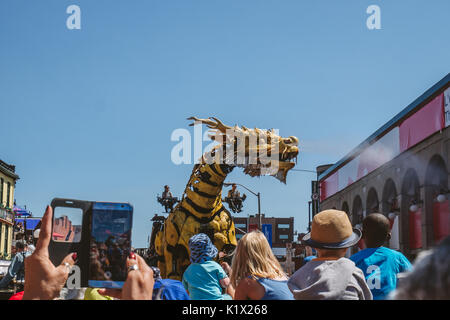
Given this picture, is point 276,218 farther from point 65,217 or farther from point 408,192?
point 65,217

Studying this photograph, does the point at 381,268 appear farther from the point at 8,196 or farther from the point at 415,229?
the point at 8,196

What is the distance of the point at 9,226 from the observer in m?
54.2

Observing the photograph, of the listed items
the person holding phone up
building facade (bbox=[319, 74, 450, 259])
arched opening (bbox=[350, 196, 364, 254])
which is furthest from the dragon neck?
arched opening (bbox=[350, 196, 364, 254])

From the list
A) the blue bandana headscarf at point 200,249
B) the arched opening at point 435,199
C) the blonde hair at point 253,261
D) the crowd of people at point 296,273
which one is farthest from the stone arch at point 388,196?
the blonde hair at point 253,261

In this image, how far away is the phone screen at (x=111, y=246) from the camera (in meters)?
3.64

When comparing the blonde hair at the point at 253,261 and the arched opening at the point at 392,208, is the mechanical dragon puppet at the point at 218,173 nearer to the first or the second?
the blonde hair at the point at 253,261

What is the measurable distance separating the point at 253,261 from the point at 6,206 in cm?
5275

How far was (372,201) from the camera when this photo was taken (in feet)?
112

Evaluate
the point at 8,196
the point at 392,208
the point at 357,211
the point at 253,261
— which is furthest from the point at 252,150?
the point at 8,196

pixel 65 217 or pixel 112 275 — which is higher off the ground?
pixel 65 217

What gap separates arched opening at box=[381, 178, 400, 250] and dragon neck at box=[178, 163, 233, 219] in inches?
695
